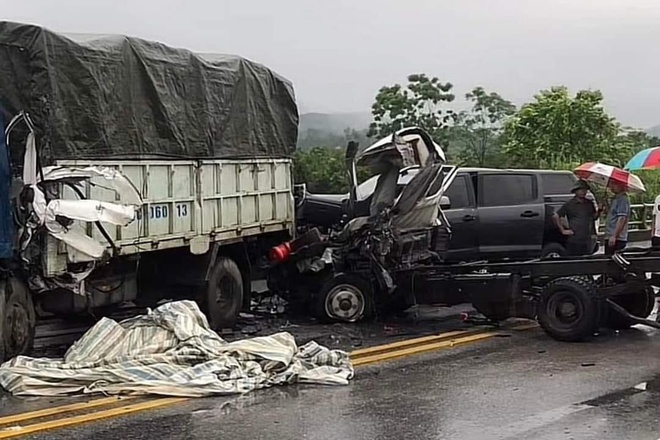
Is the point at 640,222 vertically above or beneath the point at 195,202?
beneath

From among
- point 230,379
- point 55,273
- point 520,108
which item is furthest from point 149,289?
point 520,108

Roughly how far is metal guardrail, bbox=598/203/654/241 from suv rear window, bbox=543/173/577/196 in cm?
879

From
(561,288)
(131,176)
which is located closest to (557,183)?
(561,288)

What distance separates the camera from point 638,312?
39.9ft

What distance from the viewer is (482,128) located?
138 ft

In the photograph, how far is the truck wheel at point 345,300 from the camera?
→ 42.0 feet

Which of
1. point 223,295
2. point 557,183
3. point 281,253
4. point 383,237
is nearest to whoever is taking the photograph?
point 383,237

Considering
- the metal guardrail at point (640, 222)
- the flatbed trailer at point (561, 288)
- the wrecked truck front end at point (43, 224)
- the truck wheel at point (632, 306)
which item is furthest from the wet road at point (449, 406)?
the metal guardrail at point (640, 222)

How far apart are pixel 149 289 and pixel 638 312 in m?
5.67

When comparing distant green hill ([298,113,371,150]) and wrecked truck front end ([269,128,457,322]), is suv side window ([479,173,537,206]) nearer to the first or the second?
wrecked truck front end ([269,128,457,322])

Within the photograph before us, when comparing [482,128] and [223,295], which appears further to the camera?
[482,128]

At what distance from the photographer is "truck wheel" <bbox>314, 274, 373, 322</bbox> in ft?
42.0

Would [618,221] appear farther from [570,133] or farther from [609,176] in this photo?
[570,133]

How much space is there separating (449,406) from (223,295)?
5264 mm
